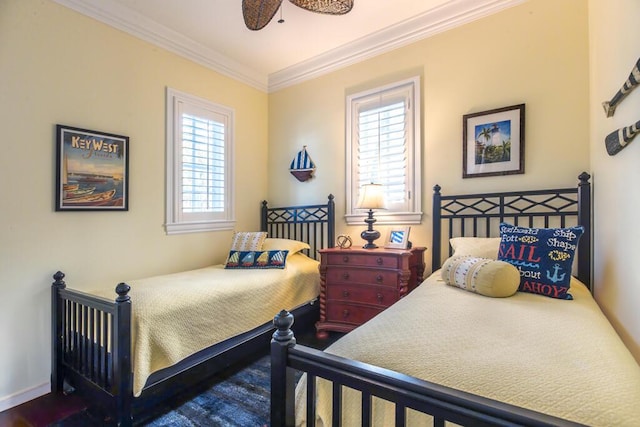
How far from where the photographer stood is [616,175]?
1495 millimetres

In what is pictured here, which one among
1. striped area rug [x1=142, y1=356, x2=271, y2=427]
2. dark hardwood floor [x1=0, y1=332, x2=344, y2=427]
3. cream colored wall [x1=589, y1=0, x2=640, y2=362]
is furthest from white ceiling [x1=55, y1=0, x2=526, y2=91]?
striped area rug [x1=142, y1=356, x2=271, y2=427]

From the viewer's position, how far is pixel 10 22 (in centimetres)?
199

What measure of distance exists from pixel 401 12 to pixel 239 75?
6.02ft

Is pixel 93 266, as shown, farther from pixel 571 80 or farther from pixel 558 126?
pixel 571 80

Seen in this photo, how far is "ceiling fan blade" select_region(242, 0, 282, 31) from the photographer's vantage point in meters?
2.09

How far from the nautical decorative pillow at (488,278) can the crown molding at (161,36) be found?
306cm

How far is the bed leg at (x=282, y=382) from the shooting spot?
3.11 feet

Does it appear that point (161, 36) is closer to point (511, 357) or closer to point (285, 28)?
point (285, 28)

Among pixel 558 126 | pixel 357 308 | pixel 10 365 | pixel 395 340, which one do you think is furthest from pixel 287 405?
pixel 558 126

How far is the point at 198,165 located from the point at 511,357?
9.80 feet

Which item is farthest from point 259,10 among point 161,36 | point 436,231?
point 436,231

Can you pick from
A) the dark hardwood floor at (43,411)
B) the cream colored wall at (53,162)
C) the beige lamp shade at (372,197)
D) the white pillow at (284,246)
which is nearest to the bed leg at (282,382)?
the dark hardwood floor at (43,411)

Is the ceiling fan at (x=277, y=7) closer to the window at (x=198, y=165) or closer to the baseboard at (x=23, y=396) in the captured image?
the window at (x=198, y=165)

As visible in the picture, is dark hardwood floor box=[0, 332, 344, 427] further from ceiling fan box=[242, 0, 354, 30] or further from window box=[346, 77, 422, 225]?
ceiling fan box=[242, 0, 354, 30]
